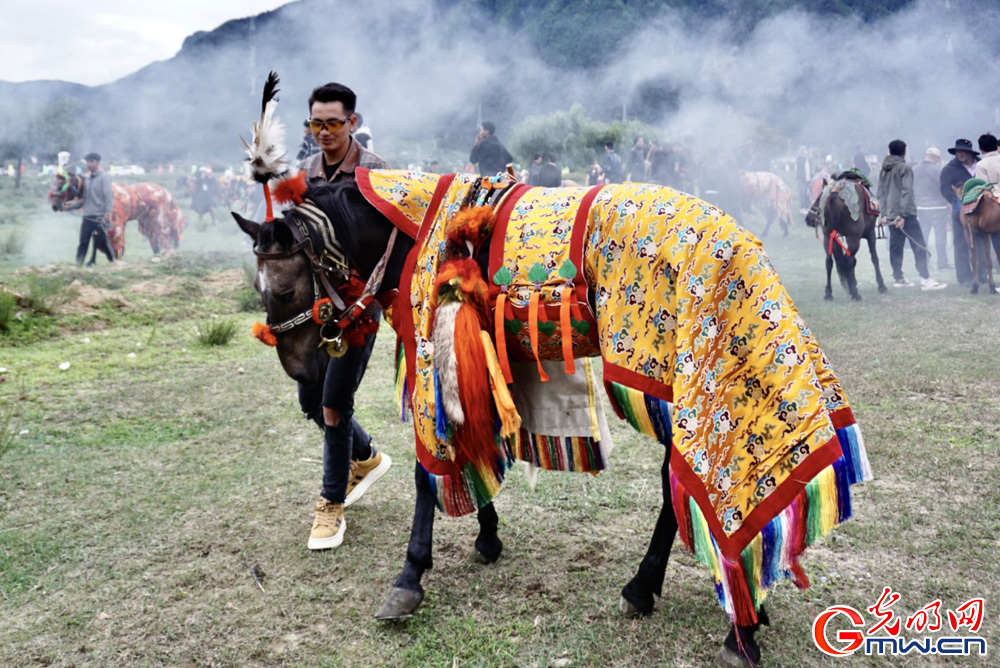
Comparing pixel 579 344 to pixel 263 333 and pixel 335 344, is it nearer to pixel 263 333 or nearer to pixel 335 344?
pixel 335 344

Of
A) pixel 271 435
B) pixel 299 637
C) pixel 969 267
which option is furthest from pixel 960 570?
pixel 969 267

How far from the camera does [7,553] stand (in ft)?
10.3

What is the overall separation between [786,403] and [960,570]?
1.43m

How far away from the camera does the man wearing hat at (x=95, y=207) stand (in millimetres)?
11875

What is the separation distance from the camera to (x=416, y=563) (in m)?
2.71

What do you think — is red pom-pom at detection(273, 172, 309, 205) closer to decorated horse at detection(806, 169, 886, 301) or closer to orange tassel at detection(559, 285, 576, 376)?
orange tassel at detection(559, 285, 576, 376)

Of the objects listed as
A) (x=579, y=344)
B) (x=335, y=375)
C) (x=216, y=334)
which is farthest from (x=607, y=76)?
(x=579, y=344)

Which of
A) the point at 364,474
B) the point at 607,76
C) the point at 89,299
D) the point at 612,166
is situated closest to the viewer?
the point at 364,474

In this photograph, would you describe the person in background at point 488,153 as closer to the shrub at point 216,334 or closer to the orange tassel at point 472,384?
the shrub at point 216,334

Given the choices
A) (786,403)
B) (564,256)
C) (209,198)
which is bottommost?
(786,403)

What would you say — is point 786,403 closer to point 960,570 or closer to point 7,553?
point 960,570

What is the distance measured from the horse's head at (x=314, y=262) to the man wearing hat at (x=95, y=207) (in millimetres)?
11038

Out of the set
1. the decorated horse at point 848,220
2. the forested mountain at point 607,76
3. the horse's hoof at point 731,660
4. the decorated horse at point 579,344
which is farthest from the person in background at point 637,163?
the horse's hoof at point 731,660

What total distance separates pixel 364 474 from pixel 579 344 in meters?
1.74
